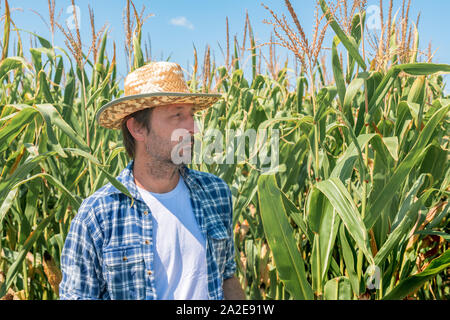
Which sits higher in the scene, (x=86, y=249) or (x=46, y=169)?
(x=46, y=169)

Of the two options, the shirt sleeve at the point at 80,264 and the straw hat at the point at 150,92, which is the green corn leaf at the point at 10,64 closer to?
the straw hat at the point at 150,92

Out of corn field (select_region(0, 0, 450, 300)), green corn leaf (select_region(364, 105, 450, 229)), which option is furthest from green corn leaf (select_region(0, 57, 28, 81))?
green corn leaf (select_region(364, 105, 450, 229))

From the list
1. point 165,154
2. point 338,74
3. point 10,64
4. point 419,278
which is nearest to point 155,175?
point 165,154

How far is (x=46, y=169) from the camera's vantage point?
209 centimetres

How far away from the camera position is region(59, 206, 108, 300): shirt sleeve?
1.25m

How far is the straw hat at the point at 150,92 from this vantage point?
1.42m

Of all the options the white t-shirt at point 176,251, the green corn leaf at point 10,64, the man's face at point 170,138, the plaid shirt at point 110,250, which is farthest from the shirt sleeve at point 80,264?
the green corn leaf at point 10,64

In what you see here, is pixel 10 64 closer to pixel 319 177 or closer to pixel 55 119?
pixel 55 119

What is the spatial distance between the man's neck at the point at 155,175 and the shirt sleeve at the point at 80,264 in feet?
0.75

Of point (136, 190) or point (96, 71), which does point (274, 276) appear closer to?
point (136, 190)

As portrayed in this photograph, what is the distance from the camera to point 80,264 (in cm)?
126

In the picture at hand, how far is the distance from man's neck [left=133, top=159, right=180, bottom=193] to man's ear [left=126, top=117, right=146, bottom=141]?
9 cm
